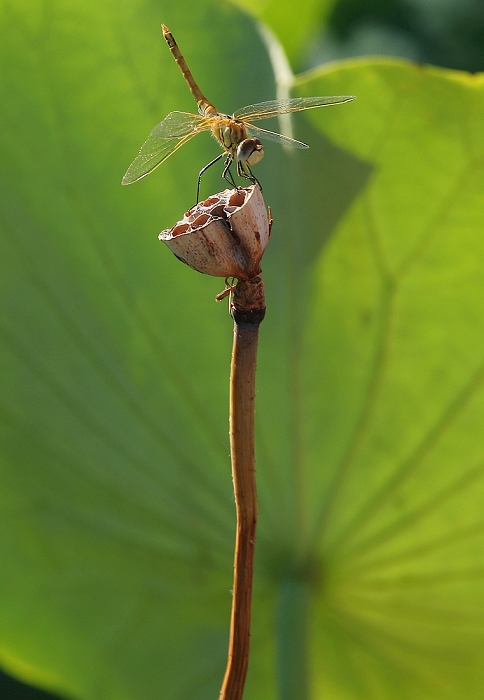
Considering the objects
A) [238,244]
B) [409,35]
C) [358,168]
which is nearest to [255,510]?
[238,244]

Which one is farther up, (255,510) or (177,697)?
(255,510)

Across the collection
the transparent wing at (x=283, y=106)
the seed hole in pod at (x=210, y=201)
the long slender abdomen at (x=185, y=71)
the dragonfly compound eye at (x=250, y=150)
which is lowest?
the seed hole in pod at (x=210, y=201)

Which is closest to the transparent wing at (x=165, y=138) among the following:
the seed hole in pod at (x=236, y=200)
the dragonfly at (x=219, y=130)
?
the dragonfly at (x=219, y=130)

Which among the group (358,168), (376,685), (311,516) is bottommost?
(376,685)

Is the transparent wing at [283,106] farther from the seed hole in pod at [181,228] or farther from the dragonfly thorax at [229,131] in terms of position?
the seed hole in pod at [181,228]

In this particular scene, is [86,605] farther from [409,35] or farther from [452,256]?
[409,35]
